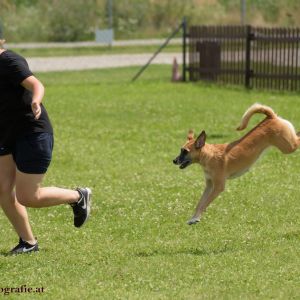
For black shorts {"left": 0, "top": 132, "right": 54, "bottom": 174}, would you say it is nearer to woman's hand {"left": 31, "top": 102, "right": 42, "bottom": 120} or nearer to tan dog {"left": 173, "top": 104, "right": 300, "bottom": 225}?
woman's hand {"left": 31, "top": 102, "right": 42, "bottom": 120}

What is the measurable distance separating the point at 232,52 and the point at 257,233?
1387 cm

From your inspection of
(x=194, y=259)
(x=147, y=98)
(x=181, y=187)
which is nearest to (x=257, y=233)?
(x=194, y=259)

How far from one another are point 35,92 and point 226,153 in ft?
6.90

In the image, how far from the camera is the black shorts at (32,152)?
22.3ft

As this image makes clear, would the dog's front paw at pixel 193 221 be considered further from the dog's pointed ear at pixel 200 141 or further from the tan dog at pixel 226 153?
the dog's pointed ear at pixel 200 141

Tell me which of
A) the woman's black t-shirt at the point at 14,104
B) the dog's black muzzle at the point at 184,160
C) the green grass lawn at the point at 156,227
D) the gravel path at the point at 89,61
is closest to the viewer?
the green grass lawn at the point at 156,227

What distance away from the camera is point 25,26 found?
1399 inches

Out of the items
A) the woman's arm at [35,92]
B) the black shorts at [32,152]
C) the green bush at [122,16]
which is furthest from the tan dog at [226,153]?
the green bush at [122,16]

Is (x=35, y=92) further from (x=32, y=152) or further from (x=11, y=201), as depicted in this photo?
(x=11, y=201)

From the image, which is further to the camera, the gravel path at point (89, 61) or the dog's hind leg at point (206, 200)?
the gravel path at point (89, 61)

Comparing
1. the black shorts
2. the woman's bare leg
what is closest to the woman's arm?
the black shorts

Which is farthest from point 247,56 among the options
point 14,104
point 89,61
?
point 14,104

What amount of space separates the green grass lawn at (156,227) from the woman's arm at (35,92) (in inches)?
46.7

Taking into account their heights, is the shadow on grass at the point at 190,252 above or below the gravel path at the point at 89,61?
above
